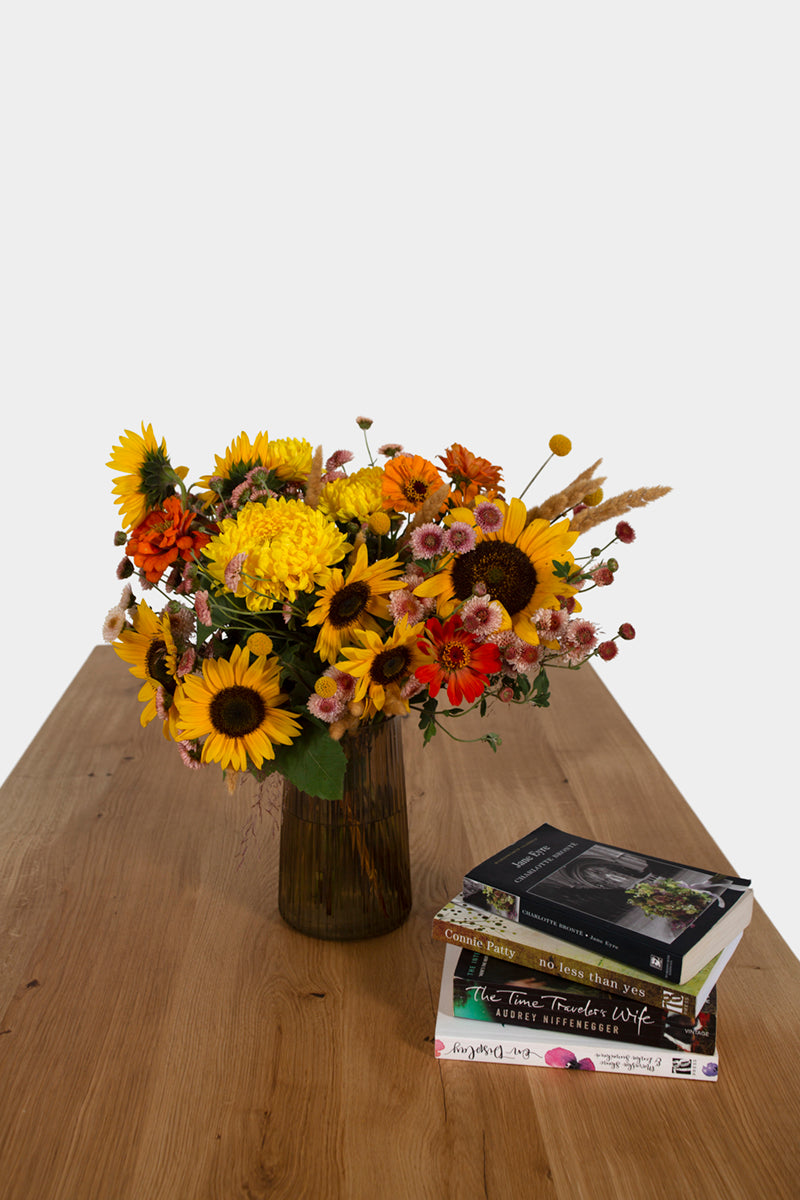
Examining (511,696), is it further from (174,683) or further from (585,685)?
(585,685)

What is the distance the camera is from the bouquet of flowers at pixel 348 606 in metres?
0.92

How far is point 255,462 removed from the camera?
1052 millimetres

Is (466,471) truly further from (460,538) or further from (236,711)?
(236,711)

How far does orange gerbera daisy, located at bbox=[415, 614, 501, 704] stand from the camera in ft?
3.01

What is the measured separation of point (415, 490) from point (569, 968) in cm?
45

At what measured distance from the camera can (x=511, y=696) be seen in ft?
3.28

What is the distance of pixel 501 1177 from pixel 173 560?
1.92 ft

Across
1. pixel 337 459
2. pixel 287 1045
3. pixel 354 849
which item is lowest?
pixel 287 1045

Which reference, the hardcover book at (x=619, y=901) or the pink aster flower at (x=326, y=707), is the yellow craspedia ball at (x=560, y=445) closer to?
the pink aster flower at (x=326, y=707)

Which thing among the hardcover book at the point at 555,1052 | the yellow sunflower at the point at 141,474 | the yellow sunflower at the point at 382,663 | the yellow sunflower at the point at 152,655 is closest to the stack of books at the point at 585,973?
the hardcover book at the point at 555,1052

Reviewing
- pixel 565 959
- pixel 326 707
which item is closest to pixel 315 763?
pixel 326 707

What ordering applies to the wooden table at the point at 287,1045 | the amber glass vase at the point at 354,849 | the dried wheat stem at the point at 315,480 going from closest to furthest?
the wooden table at the point at 287,1045 → the dried wheat stem at the point at 315,480 → the amber glass vase at the point at 354,849

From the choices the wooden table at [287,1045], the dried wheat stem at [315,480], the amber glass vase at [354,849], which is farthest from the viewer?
the amber glass vase at [354,849]

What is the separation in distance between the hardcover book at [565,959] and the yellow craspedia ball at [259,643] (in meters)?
0.31
